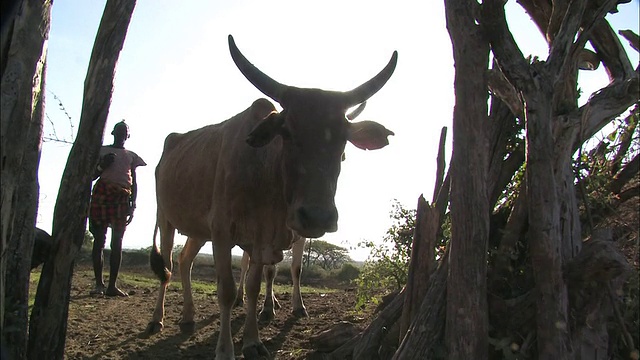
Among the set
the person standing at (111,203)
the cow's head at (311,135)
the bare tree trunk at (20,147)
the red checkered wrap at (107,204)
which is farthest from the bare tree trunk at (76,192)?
the red checkered wrap at (107,204)

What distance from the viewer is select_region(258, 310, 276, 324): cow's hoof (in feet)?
22.7

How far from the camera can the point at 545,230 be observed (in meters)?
3.51

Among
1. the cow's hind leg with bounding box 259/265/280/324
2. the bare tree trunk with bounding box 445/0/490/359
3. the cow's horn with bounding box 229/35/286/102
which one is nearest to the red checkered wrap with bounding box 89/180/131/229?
the cow's hind leg with bounding box 259/265/280/324

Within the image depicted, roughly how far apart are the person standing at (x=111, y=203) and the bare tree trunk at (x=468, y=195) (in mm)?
5514

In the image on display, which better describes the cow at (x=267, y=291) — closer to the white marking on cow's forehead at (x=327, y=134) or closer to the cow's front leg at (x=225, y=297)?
the cow's front leg at (x=225, y=297)

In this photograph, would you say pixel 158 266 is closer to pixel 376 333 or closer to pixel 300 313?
pixel 300 313

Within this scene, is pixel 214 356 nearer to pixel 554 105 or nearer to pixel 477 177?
pixel 477 177

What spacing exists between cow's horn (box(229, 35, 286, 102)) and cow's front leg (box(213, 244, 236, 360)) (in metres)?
1.58

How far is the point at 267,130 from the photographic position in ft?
15.5

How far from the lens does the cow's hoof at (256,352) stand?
5.18 metres

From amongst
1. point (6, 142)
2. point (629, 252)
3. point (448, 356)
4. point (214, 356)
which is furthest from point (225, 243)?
point (629, 252)

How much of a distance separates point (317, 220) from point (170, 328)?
3.33 meters

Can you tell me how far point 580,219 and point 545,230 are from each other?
63 cm

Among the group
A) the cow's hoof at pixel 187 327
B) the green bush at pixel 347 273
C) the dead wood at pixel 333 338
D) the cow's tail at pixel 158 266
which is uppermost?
the green bush at pixel 347 273
